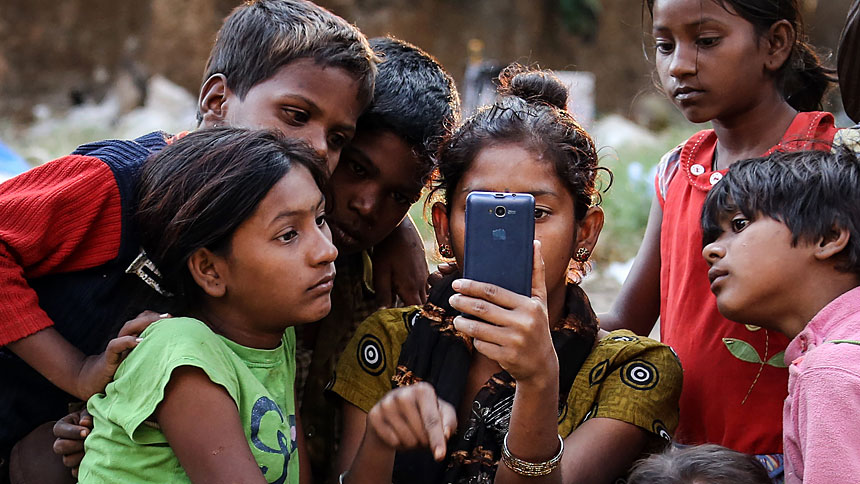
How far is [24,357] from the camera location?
2.01 m

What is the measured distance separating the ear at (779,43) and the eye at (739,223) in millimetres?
603

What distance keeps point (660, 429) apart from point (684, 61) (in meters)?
1.03

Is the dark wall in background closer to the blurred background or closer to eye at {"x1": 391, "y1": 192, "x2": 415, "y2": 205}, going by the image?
the blurred background

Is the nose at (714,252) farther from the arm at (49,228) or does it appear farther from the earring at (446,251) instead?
the arm at (49,228)

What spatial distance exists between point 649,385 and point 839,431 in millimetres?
545

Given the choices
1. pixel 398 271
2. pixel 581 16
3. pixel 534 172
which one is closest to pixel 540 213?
pixel 534 172

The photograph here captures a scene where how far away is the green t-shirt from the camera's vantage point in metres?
1.79

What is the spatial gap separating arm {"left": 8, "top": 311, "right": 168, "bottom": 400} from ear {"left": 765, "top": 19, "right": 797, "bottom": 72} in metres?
1.79

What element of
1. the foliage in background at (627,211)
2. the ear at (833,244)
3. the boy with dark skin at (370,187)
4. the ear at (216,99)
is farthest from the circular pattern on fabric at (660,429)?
the foliage in background at (627,211)

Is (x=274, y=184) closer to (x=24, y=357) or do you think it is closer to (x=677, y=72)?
(x=24, y=357)

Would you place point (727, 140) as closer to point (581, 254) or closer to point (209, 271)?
point (581, 254)

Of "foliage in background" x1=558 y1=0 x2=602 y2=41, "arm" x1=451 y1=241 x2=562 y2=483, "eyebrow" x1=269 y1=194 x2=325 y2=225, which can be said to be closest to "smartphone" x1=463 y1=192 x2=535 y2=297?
"arm" x1=451 y1=241 x2=562 y2=483

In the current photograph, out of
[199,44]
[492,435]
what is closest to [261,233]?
[492,435]

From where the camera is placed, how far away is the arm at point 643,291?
283cm
